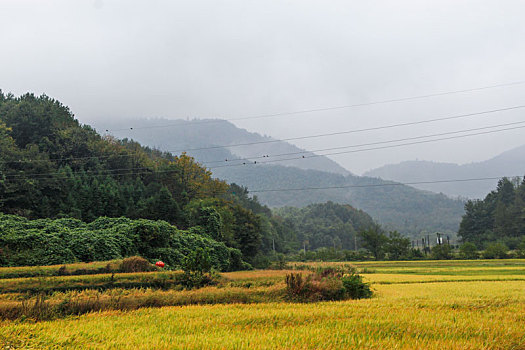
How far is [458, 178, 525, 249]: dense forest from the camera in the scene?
66281mm

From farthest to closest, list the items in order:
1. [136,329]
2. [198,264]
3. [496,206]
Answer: [496,206]
[198,264]
[136,329]

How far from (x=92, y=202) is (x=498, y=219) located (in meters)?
67.6

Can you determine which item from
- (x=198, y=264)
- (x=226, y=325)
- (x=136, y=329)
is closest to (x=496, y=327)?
(x=226, y=325)

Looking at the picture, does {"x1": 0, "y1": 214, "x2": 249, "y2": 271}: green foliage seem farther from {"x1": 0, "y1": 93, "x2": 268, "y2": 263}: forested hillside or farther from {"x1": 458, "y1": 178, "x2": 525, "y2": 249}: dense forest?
{"x1": 458, "y1": 178, "x2": 525, "y2": 249}: dense forest

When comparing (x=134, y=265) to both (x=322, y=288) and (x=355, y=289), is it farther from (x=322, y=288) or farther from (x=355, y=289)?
(x=355, y=289)

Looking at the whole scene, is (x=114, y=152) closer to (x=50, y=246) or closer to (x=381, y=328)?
(x=50, y=246)

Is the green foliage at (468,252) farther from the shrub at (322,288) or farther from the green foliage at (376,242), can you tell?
the shrub at (322,288)

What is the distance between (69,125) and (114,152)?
9.10m

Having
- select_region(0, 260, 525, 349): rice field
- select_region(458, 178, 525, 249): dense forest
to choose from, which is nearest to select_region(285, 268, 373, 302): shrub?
select_region(0, 260, 525, 349): rice field

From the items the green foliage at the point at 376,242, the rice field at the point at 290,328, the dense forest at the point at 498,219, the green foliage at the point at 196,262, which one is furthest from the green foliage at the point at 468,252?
the green foliage at the point at 196,262

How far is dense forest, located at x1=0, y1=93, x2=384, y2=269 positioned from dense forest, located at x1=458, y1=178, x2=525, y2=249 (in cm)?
3867

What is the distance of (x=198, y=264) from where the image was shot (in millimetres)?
16500

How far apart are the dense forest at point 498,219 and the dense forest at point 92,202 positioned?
127ft

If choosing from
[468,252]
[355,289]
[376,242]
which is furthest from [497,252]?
[355,289]
